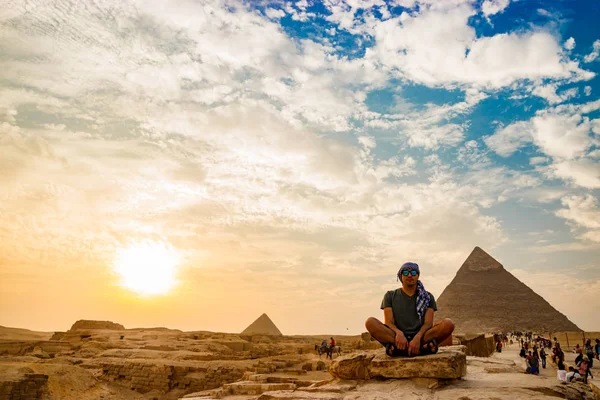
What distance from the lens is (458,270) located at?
384ft

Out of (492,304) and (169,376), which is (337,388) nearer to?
(169,376)

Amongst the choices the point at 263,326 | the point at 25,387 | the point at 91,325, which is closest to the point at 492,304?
the point at 263,326

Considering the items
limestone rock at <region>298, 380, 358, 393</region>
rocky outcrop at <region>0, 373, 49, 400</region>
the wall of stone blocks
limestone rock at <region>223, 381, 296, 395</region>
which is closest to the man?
limestone rock at <region>298, 380, 358, 393</region>

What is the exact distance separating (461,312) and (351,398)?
10819cm

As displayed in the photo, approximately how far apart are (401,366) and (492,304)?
365 feet

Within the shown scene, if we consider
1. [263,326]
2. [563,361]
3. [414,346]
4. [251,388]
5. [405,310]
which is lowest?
[563,361]

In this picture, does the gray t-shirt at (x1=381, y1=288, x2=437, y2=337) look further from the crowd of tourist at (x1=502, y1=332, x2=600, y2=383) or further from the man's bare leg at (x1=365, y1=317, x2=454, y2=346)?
the crowd of tourist at (x1=502, y1=332, x2=600, y2=383)

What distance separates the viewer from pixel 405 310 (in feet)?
12.3

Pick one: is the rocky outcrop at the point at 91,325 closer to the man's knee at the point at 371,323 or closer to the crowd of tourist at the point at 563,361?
the crowd of tourist at the point at 563,361

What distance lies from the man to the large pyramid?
95.5 metres

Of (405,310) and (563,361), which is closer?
(405,310)

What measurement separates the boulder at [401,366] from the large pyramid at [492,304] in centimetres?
9539

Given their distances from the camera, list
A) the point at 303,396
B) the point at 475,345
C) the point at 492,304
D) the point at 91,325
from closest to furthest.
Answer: the point at 303,396, the point at 475,345, the point at 91,325, the point at 492,304

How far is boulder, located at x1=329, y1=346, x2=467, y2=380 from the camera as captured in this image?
3285 millimetres
